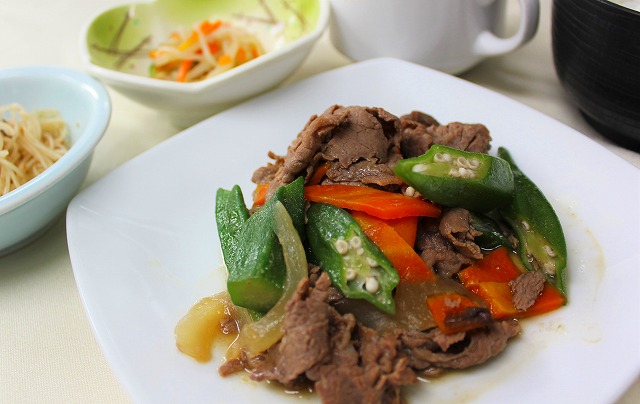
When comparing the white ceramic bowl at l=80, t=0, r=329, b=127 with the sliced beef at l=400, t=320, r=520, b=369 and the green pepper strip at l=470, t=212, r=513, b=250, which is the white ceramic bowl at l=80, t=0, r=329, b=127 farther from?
the sliced beef at l=400, t=320, r=520, b=369

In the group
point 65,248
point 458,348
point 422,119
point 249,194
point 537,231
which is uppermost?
point 422,119

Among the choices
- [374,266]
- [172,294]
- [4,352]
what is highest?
[374,266]

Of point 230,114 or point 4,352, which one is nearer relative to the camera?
point 4,352

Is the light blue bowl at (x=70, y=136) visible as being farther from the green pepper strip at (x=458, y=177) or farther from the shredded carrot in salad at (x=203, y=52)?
the green pepper strip at (x=458, y=177)

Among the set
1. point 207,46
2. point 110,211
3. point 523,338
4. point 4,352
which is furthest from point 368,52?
point 4,352

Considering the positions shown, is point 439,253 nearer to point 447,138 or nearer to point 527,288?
point 527,288

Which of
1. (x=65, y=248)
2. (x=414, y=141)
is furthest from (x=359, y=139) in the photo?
(x=65, y=248)

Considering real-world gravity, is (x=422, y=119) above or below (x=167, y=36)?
above

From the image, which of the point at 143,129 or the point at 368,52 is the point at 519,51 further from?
the point at 143,129

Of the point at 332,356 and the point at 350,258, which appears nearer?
the point at 332,356
